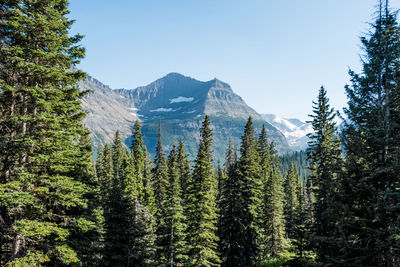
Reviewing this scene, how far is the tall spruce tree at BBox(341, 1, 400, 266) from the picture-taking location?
11.2m

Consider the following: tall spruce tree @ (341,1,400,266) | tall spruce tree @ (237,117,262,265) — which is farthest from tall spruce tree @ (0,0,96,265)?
tall spruce tree @ (237,117,262,265)

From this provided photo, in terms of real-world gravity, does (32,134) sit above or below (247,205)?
above

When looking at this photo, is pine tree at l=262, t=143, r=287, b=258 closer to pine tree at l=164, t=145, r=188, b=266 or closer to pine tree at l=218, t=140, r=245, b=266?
pine tree at l=218, t=140, r=245, b=266

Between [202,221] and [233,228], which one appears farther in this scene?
[233,228]

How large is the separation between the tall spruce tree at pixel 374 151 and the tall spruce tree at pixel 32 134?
14.2m

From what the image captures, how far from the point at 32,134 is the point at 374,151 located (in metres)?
17.1

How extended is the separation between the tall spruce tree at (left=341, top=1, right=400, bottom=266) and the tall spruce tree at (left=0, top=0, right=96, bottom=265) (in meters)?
14.2

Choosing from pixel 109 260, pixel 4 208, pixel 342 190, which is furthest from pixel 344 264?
pixel 109 260

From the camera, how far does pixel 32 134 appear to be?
1234 cm

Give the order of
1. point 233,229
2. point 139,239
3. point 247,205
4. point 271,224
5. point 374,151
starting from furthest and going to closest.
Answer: point 271,224, point 247,205, point 233,229, point 139,239, point 374,151

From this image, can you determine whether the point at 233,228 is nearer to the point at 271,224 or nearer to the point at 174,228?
the point at 174,228

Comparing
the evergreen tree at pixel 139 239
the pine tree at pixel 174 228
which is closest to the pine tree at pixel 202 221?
the pine tree at pixel 174 228

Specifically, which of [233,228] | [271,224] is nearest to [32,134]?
[233,228]

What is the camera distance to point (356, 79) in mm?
13492
